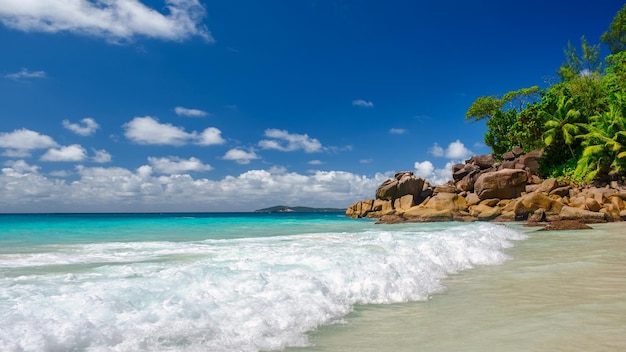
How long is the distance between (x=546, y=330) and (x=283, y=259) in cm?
480

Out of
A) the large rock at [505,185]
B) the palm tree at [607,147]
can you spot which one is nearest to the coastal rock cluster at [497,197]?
the large rock at [505,185]

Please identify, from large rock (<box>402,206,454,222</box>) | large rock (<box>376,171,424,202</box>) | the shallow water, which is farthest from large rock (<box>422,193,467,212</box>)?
the shallow water

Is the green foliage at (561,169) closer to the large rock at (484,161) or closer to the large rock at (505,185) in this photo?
the large rock at (505,185)

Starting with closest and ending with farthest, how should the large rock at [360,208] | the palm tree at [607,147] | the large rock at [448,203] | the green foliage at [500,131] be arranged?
the palm tree at [607,147]
the large rock at [448,203]
the green foliage at [500,131]
the large rock at [360,208]

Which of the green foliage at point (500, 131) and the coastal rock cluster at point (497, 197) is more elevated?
the green foliage at point (500, 131)

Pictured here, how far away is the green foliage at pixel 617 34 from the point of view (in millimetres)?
44438

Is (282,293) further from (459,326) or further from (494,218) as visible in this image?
(494,218)

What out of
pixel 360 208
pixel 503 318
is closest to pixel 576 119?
pixel 360 208

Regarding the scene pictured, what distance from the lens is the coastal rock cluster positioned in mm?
26627

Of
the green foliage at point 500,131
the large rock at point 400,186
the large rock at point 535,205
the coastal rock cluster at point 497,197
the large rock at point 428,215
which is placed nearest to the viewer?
the coastal rock cluster at point 497,197

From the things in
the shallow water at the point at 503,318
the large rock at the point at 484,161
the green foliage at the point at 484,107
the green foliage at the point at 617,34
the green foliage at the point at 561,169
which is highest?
the green foliage at the point at 617,34

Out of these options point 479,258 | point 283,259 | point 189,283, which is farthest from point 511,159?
point 189,283

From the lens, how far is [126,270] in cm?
749

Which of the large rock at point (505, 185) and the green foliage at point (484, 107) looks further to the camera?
the green foliage at point (484, 107)
